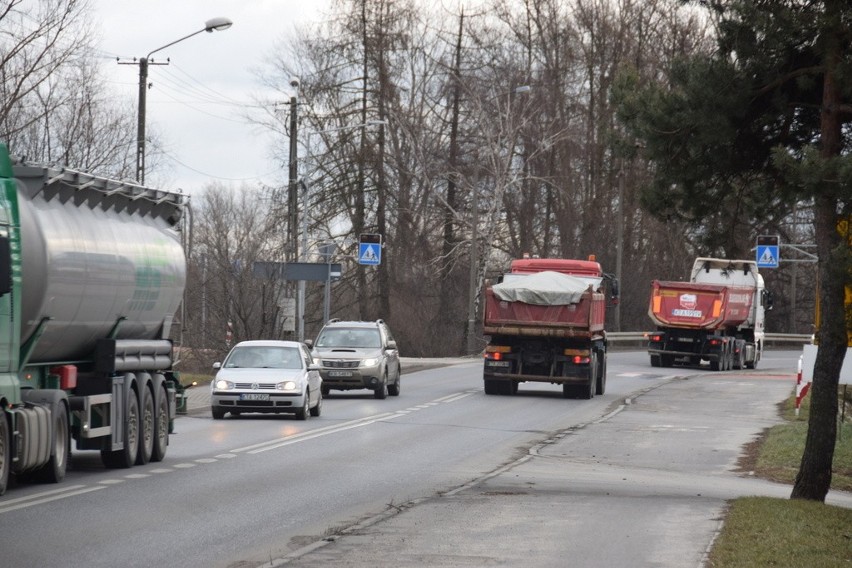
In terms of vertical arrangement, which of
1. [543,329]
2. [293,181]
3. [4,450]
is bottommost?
[4,450]

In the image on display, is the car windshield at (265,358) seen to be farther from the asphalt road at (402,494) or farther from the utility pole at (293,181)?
the utility pole at (293,181)

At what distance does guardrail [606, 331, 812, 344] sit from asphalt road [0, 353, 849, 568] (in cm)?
3558

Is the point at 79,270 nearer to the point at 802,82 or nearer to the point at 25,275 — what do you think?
the point at 25,275

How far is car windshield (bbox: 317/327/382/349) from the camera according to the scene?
1378 inches

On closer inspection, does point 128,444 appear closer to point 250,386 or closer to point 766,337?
point 250,386

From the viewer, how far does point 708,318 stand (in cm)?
5178

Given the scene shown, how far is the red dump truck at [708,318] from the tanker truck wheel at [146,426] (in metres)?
33.7

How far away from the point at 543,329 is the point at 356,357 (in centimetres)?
430

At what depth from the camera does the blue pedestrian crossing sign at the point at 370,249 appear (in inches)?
1714

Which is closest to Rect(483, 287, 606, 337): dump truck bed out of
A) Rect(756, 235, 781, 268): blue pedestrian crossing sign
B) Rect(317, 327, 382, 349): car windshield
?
Rect(317, 327, 382, 349): car windshield

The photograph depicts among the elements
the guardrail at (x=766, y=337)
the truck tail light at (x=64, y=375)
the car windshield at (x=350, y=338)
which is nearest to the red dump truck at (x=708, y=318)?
the guardrail at (x=766, y=337)

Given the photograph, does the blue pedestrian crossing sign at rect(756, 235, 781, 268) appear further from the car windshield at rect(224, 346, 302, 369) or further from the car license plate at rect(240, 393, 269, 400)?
the car license plate at rect(240, 393, 269, 400)

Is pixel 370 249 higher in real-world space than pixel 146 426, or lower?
higher

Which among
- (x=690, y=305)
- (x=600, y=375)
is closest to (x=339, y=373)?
(x=600, y=375)
